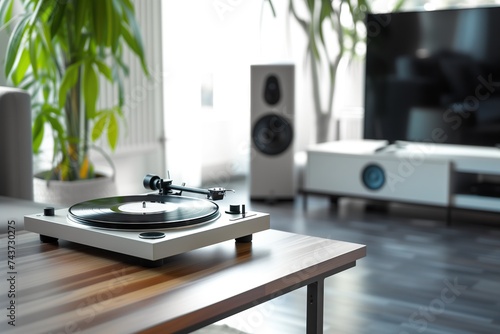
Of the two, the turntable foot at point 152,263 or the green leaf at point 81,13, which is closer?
the turntable foot at point 152,263

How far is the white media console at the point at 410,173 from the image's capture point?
3.74 meters

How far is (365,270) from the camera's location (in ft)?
9.44

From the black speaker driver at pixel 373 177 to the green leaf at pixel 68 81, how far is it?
68.7 inches

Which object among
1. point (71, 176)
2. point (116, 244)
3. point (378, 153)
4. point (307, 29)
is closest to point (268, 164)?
point (378, 153)

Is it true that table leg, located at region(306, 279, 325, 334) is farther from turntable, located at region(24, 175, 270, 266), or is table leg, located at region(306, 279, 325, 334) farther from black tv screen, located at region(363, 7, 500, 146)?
black tv screen, located at region(363, 7, 500, 146)

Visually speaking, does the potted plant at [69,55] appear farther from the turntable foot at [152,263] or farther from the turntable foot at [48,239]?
the turntable foot at [152,263]

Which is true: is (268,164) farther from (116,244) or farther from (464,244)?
(116,244)

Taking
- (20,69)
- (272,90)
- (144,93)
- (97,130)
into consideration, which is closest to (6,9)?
(20,69)

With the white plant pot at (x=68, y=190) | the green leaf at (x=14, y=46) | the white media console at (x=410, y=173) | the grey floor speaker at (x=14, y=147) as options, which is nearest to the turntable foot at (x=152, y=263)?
the grey floor speaker at (x=14, y=147)

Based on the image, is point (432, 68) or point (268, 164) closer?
point (432, 68)

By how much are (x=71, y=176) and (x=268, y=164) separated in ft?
4.60

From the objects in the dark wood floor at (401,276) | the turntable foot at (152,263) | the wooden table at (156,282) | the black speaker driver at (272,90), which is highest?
the black speaker driver at (272,90)

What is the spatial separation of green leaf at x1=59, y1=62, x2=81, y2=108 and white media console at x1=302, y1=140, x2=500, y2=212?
1.62m

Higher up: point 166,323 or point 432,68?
point 432,68
